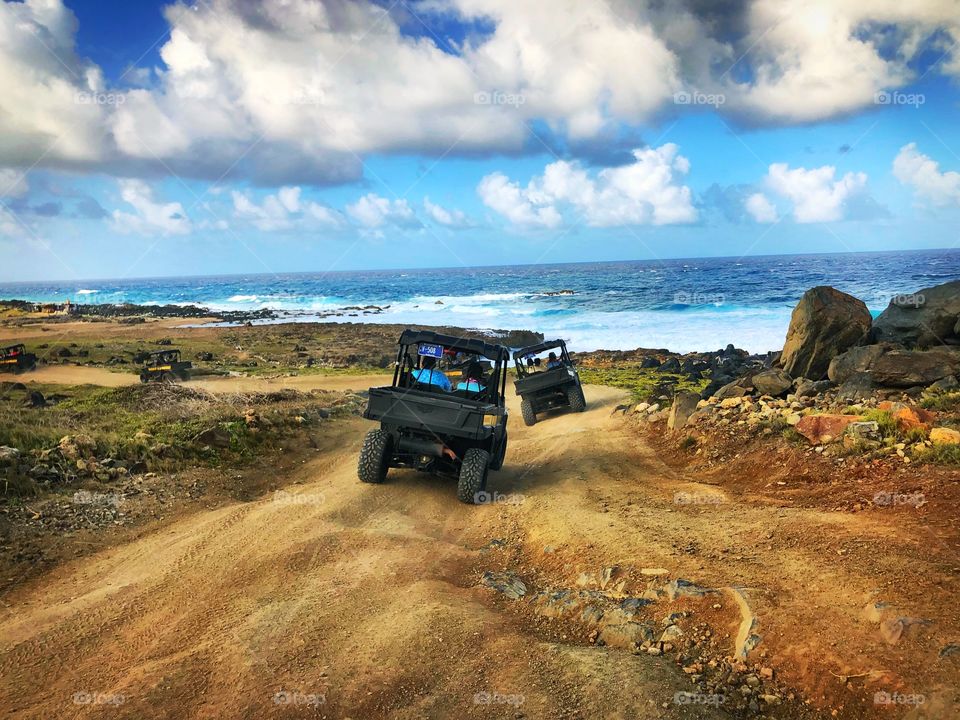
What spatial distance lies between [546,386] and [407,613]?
1328 cm

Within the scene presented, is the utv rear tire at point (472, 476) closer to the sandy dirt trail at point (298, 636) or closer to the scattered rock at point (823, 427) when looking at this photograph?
the sandy dirt trail at point (298, 636)

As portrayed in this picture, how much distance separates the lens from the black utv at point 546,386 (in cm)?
1856

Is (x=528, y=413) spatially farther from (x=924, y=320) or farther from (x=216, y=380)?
(x=216, y=380)

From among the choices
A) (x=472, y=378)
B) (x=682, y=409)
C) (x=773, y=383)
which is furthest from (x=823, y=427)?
(x=472, y=378)

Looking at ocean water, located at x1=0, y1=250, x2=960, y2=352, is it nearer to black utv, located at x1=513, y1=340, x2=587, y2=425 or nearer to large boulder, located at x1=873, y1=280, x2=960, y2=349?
black utv, located at x1=513, y1=340, x2=587, y2=425

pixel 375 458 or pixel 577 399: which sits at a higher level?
pixel 375 458

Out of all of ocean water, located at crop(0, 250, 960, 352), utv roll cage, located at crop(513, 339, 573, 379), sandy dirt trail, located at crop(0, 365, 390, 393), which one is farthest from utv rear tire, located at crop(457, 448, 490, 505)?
ocean water, located at crop(0, 250, 960, 352)

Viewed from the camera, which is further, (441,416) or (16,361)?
(16,361)

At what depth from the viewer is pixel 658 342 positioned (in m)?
42.6

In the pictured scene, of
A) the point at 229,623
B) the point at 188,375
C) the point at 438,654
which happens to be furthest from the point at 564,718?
the point at 188,375

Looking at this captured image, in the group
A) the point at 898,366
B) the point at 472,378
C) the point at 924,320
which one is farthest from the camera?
the point at 924,320

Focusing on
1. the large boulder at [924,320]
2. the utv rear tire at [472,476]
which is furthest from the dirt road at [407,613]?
the large boulder at [924,320]

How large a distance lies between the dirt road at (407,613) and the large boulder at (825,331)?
20.3 ft

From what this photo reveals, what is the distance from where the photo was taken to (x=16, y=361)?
25.9 meters
